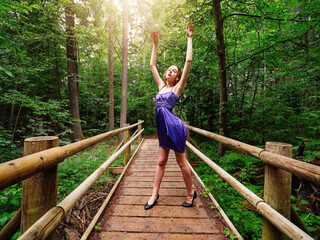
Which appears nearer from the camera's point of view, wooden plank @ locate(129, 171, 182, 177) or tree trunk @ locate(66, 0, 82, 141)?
wooden plank @ locate(129, 171, 182, 177)

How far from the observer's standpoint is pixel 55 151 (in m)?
0.92

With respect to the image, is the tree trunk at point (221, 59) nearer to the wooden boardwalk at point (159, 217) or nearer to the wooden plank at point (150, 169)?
the wooden plank at point (150, 169)

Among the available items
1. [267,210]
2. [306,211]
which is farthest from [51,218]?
[306,211]

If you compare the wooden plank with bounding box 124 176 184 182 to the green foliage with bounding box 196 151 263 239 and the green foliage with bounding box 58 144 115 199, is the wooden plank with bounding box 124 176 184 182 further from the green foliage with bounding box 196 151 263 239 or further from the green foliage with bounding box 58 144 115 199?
the green foliage with bounding box 58 144 115 199

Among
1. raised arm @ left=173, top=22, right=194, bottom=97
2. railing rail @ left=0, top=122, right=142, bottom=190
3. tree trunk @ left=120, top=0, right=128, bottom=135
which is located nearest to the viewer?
railing rail @ left=0, top=122, right=142, bottom=190

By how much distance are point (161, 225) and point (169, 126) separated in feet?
3.94

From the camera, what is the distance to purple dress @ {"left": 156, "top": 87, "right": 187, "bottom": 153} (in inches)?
70.8

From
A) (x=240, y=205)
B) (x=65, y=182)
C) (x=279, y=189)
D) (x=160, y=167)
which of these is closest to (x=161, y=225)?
(x=160, y=167)

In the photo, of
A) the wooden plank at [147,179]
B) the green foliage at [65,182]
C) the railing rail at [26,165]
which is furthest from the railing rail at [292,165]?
the green foliage at [65,182]

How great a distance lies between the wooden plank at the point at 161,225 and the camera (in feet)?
5.39

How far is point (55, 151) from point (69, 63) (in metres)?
7.49

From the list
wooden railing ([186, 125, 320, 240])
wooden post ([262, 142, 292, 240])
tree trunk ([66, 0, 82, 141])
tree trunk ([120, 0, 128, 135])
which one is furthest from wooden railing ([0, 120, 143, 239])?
tree trunk ([66, 0, 82, 141])

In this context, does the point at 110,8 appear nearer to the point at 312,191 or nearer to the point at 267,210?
Answer: the point at 267,210

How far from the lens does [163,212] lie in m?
1.92
